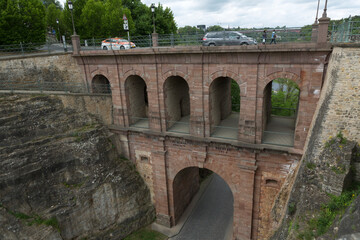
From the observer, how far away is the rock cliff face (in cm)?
1334

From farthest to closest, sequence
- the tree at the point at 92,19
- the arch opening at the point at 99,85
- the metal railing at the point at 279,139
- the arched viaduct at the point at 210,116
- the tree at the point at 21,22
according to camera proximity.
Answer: the tree at the point at 92,19, the tree at the point at 21,22, the arch opening at the point at 99,85, the metal railing at the point at 279,139, the arched viaduct at the point at 210,116

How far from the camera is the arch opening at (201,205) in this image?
1826 cm

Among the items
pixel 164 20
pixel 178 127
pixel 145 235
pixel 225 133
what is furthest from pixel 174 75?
pixel 164 20

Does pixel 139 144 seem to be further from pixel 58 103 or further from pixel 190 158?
pixel 58 103

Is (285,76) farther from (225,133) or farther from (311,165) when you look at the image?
(225,133)

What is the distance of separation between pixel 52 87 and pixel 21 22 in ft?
30.0

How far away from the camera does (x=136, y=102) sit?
18.5 meters

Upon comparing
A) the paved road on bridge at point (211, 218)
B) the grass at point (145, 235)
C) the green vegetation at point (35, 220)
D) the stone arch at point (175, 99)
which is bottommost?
the paved road on bridge at point (211, 218)

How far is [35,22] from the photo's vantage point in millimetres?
24578

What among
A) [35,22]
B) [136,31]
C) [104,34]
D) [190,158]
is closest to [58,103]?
[190,158]

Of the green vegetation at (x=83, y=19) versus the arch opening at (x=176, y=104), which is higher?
the green vegetation at (x=83, y=19)

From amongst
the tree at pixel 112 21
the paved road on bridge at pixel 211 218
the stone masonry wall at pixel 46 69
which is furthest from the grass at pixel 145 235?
the tree at pixel 112 21

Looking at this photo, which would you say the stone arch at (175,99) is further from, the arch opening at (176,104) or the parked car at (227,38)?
the parked car at (227,38)

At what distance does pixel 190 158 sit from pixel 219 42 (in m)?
7.60
